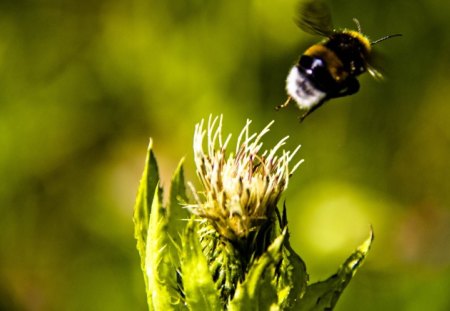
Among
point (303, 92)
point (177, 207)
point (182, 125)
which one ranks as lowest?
point (177, 207)

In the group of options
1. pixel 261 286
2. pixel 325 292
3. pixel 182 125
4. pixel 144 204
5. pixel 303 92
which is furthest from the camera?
pixel 182 125

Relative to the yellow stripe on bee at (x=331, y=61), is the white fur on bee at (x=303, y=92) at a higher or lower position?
lower

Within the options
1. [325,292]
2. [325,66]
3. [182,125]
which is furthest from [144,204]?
[182,125]

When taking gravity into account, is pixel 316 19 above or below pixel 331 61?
above

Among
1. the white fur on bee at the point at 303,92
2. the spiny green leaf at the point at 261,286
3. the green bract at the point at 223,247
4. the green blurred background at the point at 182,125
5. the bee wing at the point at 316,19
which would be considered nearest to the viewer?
the spiny green leaf at the point at 261,286

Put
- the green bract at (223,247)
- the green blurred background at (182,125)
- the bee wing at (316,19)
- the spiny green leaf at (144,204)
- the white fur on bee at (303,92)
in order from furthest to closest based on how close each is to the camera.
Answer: the green blurred background at (182,125) → the bee wing at (316,19) → the white fur on bee at (303,92) → the spiny green leaf at (144,204) → the green bract at (223,247)

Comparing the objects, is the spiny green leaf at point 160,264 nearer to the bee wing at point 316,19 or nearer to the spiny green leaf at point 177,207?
the spiny green leaf at point 177,207

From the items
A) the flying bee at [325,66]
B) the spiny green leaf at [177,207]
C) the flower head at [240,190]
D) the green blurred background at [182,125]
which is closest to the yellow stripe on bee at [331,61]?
the flying bee at [325,66]

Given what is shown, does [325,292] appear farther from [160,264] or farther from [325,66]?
[325,66]
